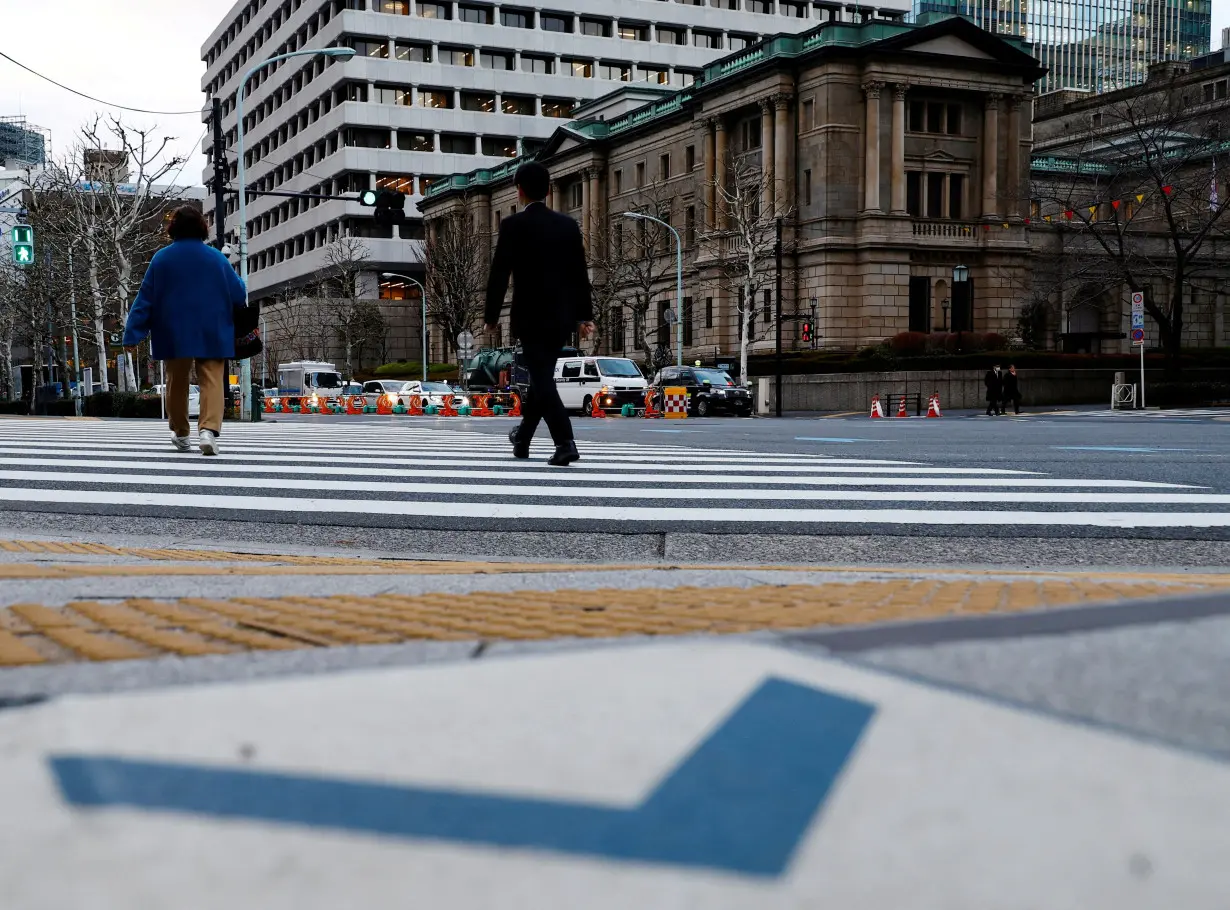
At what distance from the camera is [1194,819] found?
4.41ft

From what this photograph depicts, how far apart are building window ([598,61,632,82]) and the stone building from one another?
3132 centimetres

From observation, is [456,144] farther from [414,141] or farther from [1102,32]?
[1102,32]

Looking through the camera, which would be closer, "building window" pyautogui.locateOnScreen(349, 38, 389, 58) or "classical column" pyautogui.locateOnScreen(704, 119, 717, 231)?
"classical column" pyautogui.locateOnScreen(704, 119, 717, 231)

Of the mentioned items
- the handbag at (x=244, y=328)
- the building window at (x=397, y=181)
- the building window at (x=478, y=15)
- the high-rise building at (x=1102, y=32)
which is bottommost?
the handbag at (x=244, y=328)

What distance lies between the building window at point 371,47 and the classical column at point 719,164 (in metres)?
35.0

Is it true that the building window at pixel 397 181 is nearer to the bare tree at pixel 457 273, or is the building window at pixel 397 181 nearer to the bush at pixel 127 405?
the bare tree at pixel 457 273

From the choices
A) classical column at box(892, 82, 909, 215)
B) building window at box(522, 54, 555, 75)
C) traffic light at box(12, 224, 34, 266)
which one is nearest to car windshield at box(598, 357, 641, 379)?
traffic light at box(12, 224, 34, 266)

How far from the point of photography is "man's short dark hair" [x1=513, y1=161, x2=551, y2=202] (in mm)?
7859

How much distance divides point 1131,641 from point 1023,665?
29 cm

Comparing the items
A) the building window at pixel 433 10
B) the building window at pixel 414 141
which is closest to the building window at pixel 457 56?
the building window at pixel 433 10

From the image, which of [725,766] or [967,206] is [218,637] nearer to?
[725,766]

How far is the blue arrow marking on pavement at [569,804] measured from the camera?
4.13 ft

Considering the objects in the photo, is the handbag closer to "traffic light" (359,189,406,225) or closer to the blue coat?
the blue coat

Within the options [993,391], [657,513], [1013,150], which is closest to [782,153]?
[1013,150]
